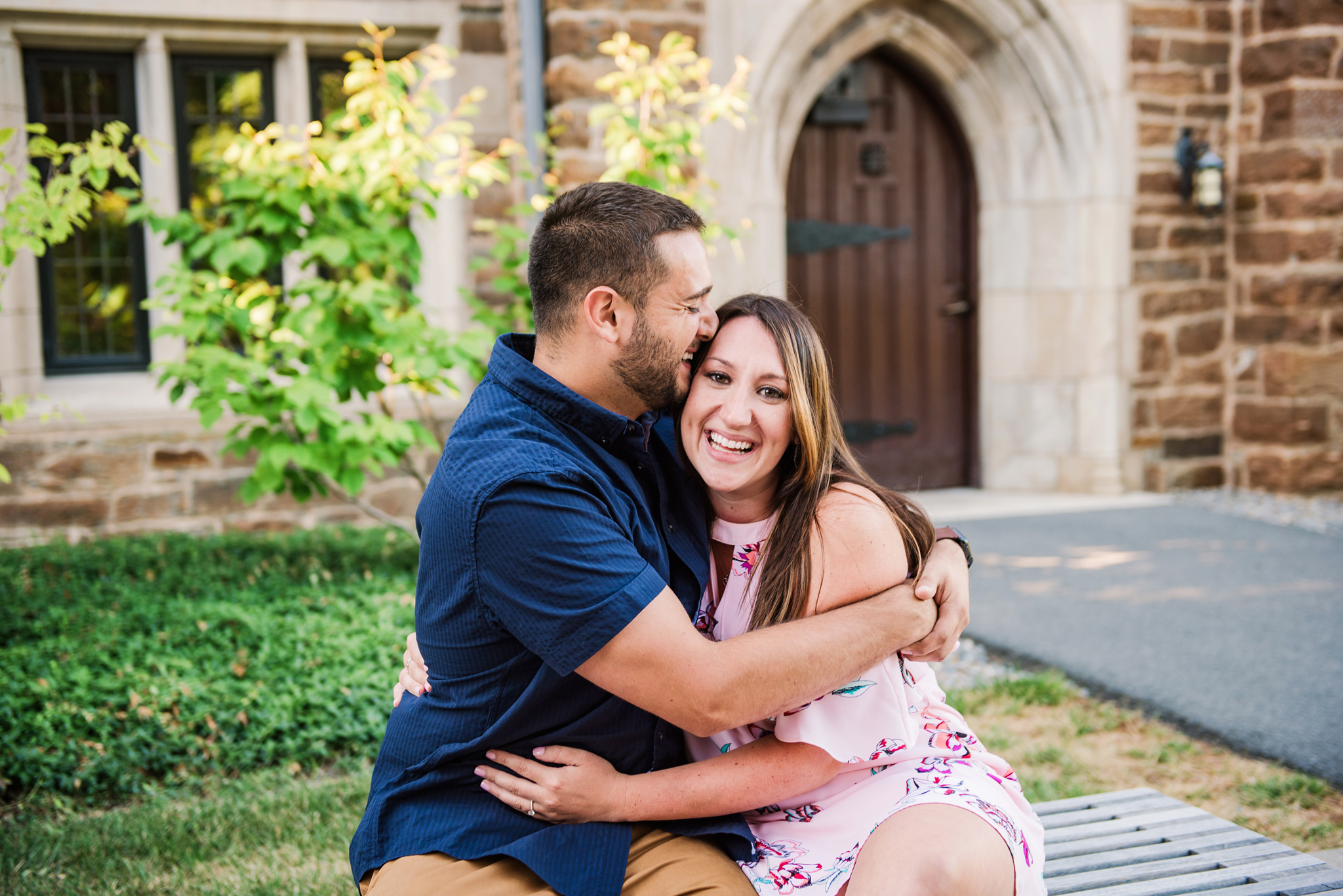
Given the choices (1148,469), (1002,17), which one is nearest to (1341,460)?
(1148,469)

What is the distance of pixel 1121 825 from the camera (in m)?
2.12

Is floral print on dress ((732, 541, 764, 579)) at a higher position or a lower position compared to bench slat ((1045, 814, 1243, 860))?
higher

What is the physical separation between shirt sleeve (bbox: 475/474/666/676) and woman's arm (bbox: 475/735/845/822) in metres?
0.20

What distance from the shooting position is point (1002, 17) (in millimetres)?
6613

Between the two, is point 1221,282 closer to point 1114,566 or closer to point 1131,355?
point 1131,355

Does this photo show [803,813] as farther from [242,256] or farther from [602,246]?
[242,256]

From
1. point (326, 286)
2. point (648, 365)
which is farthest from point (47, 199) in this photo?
point (648, 365)

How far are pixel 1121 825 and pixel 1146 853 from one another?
0.14 metres

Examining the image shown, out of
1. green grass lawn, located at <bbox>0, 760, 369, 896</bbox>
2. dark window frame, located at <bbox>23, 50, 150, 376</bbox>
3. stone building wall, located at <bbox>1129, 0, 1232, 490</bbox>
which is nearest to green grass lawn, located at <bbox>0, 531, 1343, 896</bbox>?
green grass lawn, located at <bbox>0, 760, 369, 896</bbox>

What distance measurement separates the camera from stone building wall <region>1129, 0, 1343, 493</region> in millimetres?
6715

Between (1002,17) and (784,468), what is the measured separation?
223 inches

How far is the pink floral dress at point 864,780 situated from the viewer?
169 cm

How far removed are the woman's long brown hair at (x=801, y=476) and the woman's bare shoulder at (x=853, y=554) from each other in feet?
0.06

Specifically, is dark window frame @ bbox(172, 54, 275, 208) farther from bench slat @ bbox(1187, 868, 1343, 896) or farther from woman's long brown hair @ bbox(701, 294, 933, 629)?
bench slat @ bbox(1187, 868, 1343, 896)
